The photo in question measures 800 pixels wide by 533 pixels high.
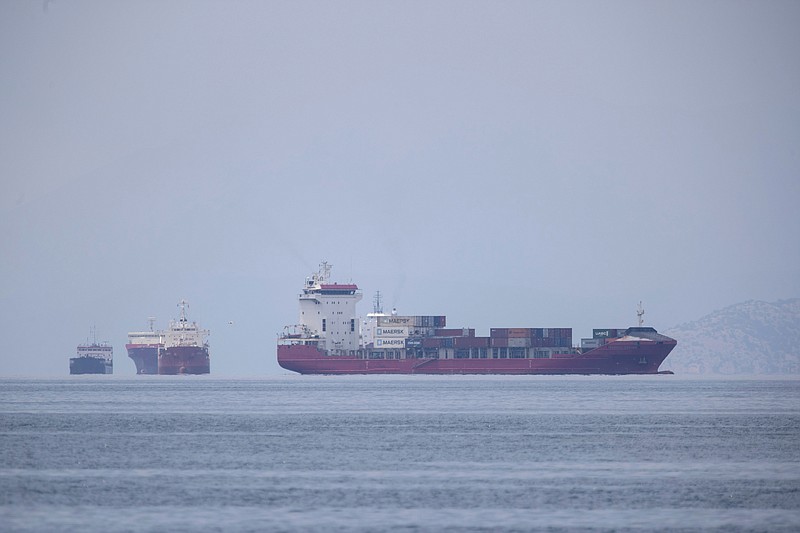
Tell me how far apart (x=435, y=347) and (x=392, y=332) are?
665cm

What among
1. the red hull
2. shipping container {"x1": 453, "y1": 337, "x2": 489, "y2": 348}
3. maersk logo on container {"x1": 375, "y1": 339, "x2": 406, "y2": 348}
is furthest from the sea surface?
maersk logo on container {"x1": 375, "y1": 339, "x2": 406, "y2": 348}

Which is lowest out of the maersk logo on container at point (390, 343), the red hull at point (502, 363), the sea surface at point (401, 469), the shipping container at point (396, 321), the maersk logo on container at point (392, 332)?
the sea surface at point (401, 469)

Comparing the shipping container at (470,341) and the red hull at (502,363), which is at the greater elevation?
the shipping container at (470,341)

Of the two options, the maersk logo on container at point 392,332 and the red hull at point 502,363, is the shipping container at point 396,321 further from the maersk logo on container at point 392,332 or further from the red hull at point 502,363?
the red hull at point 502,363

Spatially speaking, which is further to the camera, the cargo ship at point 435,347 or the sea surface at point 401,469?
the cargo ship at point 435,347

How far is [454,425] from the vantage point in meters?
70.5

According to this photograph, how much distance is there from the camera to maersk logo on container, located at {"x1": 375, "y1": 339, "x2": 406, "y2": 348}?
162750 millimetres

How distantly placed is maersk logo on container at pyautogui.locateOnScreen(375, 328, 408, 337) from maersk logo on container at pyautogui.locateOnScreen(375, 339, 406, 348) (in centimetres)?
68

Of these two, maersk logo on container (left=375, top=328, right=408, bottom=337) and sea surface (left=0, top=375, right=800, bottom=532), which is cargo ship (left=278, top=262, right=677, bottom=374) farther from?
sea surface (left=0, top=375, right=800, bottom=532)

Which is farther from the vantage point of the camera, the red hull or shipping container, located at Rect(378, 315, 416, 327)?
shipping container, located at Rect(378, 315, 416, 327)

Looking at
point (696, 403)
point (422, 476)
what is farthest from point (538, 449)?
point (696, 403)

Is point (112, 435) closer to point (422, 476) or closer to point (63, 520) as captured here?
point (422, 476)

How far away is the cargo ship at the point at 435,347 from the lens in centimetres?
15475

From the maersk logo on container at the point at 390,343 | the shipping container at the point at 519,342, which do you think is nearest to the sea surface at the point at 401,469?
the shipping container at the point at 519,342
